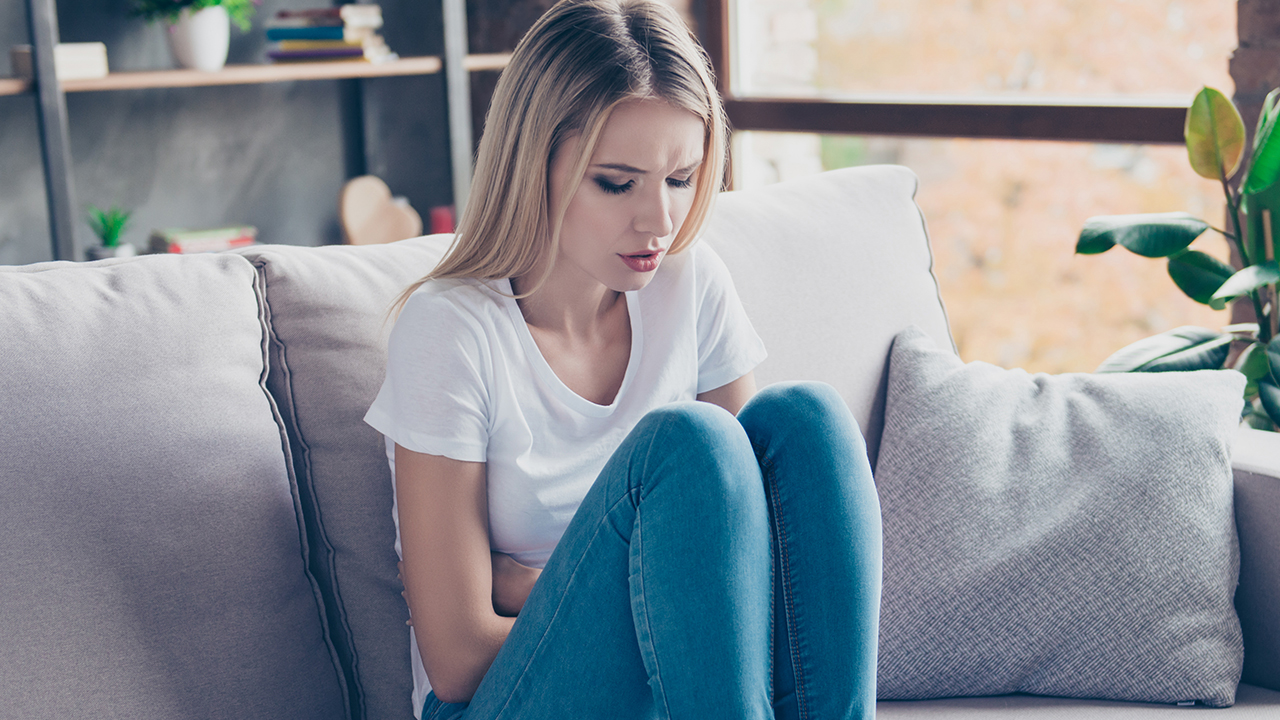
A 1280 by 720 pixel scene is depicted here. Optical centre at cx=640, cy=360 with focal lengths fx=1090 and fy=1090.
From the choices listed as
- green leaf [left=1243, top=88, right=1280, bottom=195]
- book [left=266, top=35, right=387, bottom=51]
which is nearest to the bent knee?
green leaf [left=1243, top=88, right=1280, bottom=195]

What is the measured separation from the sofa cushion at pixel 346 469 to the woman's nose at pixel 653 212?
0.30 metres

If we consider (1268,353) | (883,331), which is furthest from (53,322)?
(1268,353)

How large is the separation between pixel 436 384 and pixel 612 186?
0.25 metres

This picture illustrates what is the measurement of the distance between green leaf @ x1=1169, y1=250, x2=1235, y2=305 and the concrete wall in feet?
6.55

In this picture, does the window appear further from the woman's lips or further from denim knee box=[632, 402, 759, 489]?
denim knee box=[632, 402, 759, 489]

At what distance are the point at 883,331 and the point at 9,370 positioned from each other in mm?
984

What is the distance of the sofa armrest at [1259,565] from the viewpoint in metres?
1.18

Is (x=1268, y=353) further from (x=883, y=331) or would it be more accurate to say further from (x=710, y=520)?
(x=710, y=520)

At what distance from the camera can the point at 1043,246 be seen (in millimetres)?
2867

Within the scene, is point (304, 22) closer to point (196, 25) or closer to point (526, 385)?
point (196, 25)

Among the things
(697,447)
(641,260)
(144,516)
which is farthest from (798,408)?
(144,516)

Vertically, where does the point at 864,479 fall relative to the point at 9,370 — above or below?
below

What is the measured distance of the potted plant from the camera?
2.36 metres

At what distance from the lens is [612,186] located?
102cm
